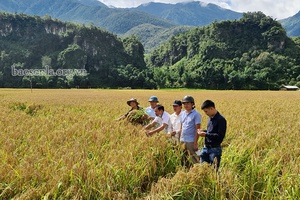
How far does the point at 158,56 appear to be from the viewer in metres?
166

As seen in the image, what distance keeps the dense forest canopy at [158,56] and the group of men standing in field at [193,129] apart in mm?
94021

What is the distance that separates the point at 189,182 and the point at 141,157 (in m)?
1.35

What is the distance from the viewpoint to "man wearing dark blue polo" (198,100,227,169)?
198 inches

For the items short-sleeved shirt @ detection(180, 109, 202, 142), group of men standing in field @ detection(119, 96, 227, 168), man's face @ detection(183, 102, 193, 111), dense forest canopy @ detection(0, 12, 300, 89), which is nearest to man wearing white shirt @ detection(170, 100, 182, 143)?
group of men standing in field @ detection(119, 96, 227, 168)

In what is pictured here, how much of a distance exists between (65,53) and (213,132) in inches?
5281

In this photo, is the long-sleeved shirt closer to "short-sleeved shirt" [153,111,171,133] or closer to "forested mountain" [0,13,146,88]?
"short-sleeved shirt" [153,111,171,133]

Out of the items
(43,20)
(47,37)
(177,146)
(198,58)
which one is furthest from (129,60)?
(177,146)

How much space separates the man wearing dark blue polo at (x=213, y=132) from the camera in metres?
5.04

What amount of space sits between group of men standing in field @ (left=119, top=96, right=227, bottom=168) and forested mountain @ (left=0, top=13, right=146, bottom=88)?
3907 inches

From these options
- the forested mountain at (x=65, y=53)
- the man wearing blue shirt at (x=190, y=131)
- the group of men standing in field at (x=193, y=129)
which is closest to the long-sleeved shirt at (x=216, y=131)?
the group of men standing in field at (x=193, y=129)

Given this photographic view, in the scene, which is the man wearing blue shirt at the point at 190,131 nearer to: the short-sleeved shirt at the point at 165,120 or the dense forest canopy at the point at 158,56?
the short-sleeved shirt at the point at 165,120

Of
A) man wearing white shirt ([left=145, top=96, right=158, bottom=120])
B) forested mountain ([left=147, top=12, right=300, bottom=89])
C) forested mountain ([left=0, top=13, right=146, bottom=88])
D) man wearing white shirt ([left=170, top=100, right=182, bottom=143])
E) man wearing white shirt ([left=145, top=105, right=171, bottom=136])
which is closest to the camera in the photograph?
man wearing white shirt ([left=170, top=100, right=182, bottom=143])

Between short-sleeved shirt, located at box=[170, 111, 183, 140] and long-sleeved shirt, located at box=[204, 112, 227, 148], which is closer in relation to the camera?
long-sleeved shirt, located at box=[204, 112, 227, 148]

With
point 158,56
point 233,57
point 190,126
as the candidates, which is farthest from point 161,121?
point 158,56
